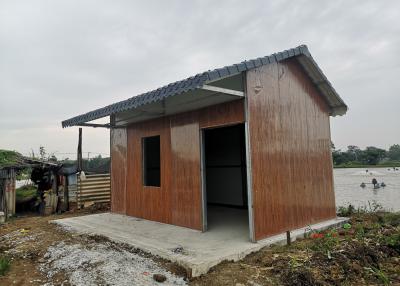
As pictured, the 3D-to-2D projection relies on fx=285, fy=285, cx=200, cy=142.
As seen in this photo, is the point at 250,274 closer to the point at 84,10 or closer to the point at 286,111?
the point at 286,111

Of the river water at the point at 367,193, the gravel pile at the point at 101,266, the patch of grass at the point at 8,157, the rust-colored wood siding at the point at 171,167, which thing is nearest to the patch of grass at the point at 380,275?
the gravel pile at the point at 101,266

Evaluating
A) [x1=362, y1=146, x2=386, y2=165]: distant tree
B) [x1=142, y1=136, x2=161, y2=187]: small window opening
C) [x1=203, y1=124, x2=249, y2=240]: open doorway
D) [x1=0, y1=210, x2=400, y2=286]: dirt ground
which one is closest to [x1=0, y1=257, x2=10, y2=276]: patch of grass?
[x1=0, y1=210, x2=400, y2=286]: dirt ground

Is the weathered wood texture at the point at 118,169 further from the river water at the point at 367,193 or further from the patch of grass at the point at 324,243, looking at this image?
the river water at the point at 367,193

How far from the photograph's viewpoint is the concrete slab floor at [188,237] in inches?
158

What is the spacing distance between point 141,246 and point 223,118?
2634 millimetres

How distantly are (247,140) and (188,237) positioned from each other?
204 cm

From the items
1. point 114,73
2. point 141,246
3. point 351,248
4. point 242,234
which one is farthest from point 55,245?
point 114,73

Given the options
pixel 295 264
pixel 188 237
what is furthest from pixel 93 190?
pixel 295 264

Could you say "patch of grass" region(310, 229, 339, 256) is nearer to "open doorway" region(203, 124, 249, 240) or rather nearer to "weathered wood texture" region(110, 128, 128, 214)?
"open doorway" region(203, 124, 249, 240)

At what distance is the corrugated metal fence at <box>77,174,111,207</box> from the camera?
10488mm

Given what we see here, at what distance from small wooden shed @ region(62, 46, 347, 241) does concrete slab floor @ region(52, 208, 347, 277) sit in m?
0.25

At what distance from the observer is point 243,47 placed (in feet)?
27.3

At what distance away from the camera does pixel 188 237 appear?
202 inches

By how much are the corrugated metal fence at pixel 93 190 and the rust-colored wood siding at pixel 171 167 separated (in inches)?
116
